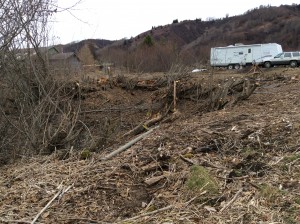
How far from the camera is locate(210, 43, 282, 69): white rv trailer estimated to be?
31.1m

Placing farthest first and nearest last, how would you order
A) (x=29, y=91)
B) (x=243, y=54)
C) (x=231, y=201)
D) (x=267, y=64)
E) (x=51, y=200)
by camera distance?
(x=243, y=54) < (x=267, y=64) < (x=29, y=91) < (x=51, y=200) < (x=231, y=201)

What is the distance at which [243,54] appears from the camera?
3250 centimetres

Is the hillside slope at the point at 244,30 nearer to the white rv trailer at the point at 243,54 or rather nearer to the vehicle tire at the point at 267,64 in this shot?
the white rv trailer at the point at 243,54

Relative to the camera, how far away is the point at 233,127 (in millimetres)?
5191

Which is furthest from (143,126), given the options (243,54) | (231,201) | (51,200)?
(243,54)

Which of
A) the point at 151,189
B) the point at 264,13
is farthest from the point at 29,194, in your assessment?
the point at 264,13

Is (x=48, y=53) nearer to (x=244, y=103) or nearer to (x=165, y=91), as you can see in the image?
(x=165, y=91)

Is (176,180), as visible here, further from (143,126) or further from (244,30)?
(244,30)

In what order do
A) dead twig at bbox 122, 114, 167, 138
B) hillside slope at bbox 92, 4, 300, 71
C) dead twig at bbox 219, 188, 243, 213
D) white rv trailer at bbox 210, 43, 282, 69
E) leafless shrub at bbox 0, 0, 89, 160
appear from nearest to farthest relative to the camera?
dead twig at bbox 219, 188, 243, 213 < leafless shrub at bbox 0, 0, 89, 160 < dead twig at bbox 122, 114, 167, 138 < white rv trailer at bbox 210, 43, 282, 69 < hillside slope at bbox 92, 4, 300, 71

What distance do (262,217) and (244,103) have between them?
578cm

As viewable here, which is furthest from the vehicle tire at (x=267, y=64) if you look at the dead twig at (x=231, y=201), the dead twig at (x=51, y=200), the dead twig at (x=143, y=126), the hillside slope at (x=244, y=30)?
the hillside slope at (x=244, y=30)

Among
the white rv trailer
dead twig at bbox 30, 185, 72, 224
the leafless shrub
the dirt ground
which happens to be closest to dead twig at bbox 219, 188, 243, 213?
the dirt ground

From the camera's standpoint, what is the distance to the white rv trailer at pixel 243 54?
102ft

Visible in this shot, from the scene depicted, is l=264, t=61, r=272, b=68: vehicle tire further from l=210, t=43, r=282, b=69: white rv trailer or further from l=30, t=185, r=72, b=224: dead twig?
l=30, t=185, r=72, b=224: dead twig
